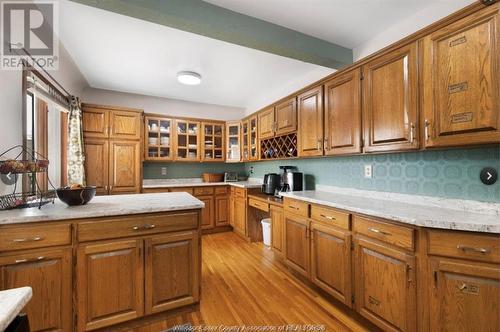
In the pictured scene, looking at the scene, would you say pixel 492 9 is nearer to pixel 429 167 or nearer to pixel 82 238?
pixel 429 167

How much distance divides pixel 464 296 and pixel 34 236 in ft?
8.63

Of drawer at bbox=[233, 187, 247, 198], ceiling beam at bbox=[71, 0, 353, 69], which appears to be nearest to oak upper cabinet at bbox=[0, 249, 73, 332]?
ceiling beam at bbox=[71, 0, 353, 69]

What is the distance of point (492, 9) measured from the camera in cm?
125

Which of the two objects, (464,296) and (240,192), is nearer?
(464,296)

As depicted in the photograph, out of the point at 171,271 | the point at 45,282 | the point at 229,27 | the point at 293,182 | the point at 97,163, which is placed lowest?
the point at 171,271

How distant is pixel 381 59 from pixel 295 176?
1.64m

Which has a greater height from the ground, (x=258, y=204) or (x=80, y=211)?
(x=80, y=211)

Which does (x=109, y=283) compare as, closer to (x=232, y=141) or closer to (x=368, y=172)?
(x=368, y=172)

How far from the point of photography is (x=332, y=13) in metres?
1.90

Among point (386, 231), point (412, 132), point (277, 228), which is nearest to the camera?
point (386, 231)

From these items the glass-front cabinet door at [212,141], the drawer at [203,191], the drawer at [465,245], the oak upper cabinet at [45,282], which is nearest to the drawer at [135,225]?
the oak upper cabinet at [45,282]

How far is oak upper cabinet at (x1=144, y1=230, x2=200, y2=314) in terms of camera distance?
1.69 m

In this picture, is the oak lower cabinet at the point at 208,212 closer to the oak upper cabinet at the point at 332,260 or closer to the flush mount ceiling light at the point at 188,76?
the flush mount ceiling light at the point at 188,76

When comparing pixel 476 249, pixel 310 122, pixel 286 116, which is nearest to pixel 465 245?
pixel 476 249
